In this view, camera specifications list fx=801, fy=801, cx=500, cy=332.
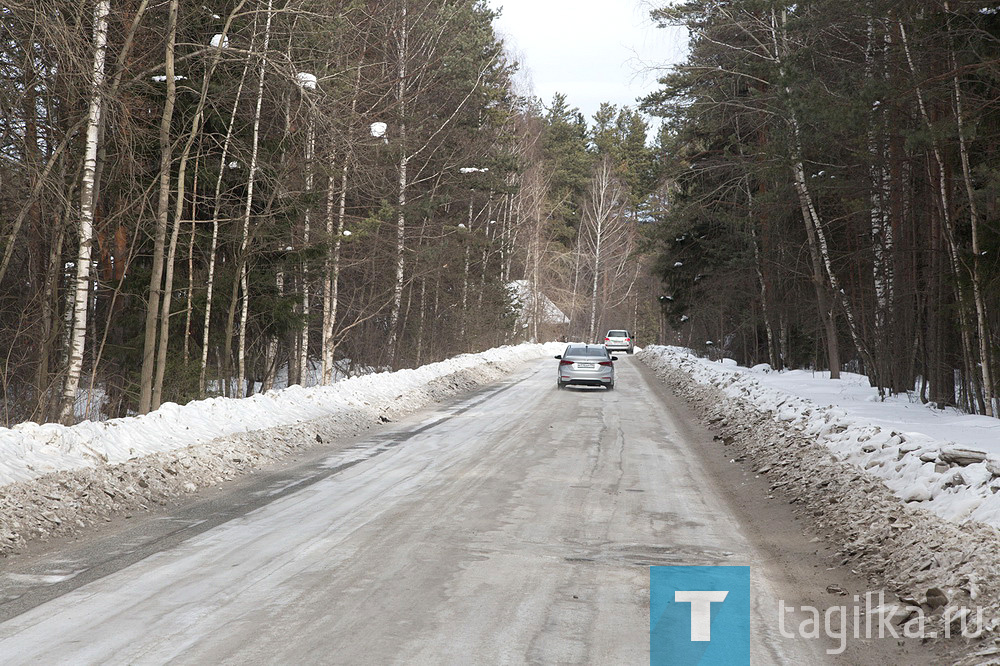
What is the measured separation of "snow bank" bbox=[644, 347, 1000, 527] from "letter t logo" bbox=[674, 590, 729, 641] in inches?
89.0

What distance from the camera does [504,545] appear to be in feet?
24.1

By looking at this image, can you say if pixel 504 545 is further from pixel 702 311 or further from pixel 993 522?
pixel 702 311

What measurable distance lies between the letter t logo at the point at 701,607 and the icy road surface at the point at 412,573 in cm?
30

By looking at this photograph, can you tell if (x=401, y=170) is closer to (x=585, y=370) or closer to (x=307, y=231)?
(x=585, y=370)

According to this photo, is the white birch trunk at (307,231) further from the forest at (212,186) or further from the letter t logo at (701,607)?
the letter t logo at (701,607)

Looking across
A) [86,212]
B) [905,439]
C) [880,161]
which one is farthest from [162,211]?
[880,161]

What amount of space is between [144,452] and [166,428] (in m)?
1.37

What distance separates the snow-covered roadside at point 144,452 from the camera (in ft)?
25.5

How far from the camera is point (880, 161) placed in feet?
52.0

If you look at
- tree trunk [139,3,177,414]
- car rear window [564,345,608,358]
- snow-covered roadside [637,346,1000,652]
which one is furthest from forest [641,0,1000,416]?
tree trunk [139,3,177,414]

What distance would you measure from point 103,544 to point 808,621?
234 inches

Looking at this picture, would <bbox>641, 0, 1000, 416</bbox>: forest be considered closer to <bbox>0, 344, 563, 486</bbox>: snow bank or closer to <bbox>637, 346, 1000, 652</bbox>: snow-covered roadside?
<bbox>637, 346, 1000, 652</bbox>: snow-covered roadside

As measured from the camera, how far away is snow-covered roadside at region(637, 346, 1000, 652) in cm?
575

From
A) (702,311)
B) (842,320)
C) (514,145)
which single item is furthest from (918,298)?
(514,145)
